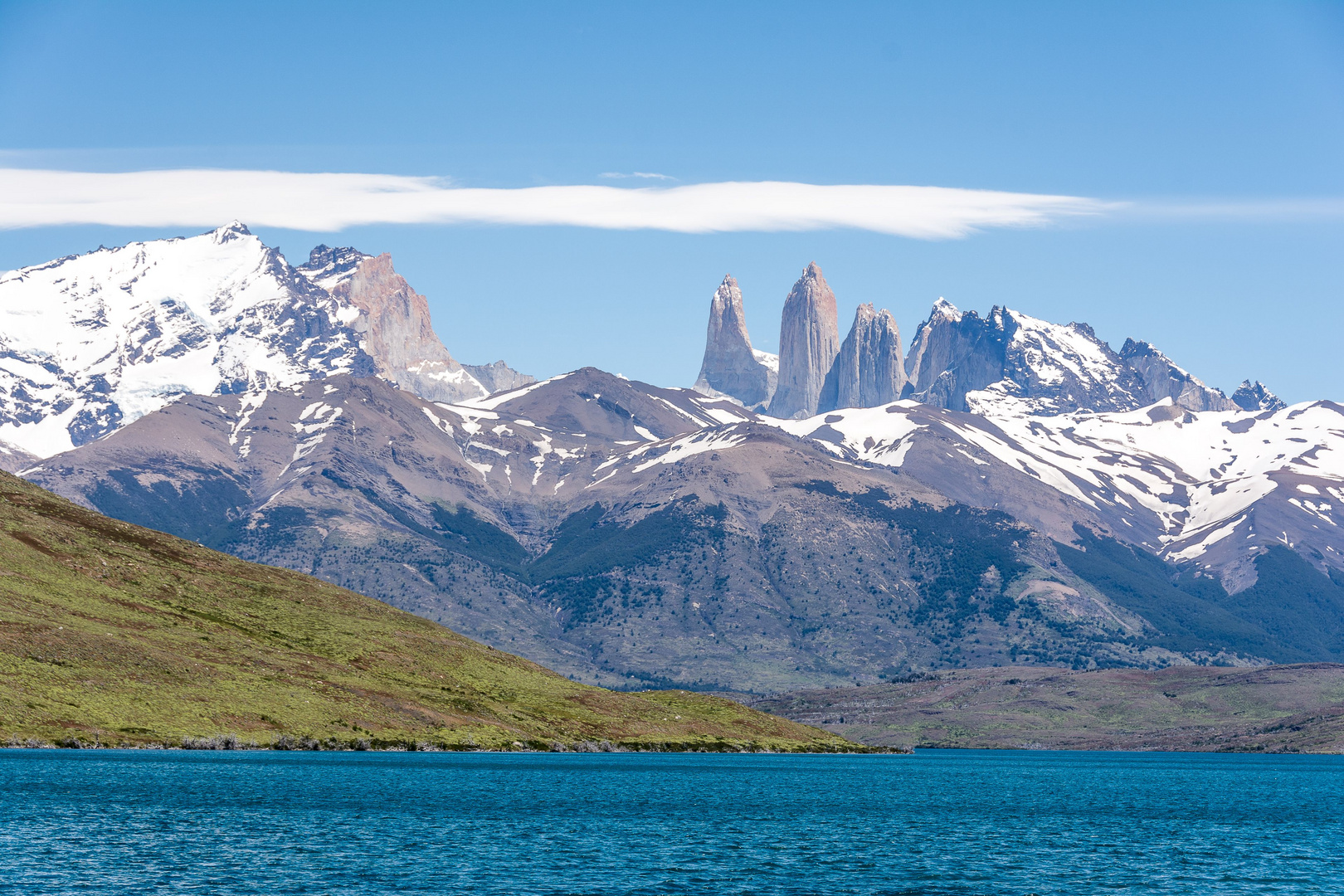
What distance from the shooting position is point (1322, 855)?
145625 mm

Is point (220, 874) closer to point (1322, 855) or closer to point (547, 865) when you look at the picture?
point (547, 865)

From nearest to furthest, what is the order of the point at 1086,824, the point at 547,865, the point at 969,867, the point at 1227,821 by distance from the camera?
1. the point at 547,865
2. the point at 969,867
3. the point at 1086,824
4. the point at 1227,821

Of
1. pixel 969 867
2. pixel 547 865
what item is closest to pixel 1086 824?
pixel 969 867

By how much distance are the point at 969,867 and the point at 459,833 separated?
45.8m

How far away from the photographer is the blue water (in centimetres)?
10944

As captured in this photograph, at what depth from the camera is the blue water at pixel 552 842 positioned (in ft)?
359

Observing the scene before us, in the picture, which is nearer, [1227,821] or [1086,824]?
[1086,824]

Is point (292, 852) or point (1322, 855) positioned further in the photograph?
point (1322, 855)

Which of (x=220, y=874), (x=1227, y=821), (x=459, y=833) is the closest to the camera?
(x=220, y=874)

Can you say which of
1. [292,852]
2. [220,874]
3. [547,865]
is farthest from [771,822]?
[220,874]

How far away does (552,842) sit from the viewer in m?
135

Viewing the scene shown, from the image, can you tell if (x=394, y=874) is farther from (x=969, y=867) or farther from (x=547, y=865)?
(x=969, y=867)

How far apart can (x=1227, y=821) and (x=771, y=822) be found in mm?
63903

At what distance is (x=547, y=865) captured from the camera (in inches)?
4695
